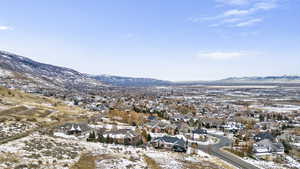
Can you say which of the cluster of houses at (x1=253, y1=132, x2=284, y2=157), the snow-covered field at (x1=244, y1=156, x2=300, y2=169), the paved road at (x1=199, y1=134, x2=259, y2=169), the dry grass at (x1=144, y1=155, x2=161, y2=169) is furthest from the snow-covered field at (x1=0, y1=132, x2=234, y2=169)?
the cluster of houses at (x1=253, y1=132, x2=284, y2=157)

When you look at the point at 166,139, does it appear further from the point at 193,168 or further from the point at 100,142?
the point at 193,168

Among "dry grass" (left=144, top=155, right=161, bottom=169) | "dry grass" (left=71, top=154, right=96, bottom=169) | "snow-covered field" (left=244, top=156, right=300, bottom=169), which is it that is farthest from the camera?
"snow-covered field" (left=244, top=156, right=300, bottom=169)

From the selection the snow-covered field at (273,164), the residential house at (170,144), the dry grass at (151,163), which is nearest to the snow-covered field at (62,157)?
the dry grass at (151,163)

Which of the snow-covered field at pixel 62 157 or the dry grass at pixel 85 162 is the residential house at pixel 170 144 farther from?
the dry grass at pixel 85 162

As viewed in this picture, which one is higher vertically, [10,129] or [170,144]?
[10,129]

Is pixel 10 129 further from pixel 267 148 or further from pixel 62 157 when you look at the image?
pixel 267 148

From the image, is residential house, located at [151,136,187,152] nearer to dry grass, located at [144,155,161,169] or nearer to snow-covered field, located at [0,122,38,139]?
dry grass, located at [144,155,161,169]

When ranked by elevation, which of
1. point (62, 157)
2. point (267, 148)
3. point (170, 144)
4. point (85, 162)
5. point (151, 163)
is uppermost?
point (62, 157)

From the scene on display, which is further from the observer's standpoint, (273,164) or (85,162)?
(273,164)

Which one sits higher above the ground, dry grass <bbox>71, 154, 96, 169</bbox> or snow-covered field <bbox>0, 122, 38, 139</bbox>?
snow-covered field <bbox>0, 122, 38, 139</bbox>

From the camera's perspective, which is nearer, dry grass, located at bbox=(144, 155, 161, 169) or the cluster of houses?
dry grass, located at bbox=(144, 155, 161, 169)

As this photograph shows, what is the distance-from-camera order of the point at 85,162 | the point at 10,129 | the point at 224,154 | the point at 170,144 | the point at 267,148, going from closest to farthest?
1. the point at 85,162
2. the point at 10,129
3. the point at 224,154
4. the point at 170,144
5. the point at 267,148

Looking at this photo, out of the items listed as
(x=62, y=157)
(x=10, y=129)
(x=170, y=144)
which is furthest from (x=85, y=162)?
(x=170, y=144)

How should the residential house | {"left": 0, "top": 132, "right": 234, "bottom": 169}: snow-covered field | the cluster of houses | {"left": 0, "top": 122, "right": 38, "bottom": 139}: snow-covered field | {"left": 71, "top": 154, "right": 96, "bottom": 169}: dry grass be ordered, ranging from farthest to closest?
1. the cluster of houses
2. the residential house
3. {"left": 0, "top": 122, "right": 38, "bottom": 139}: snow-covered field
4. {"left": 71, "top": 154, "right": 96, "bottom": 169}: dry grass
5. {"left": 0, "top": 132, "right": 234, "bottom": 169}: snow-covered field
